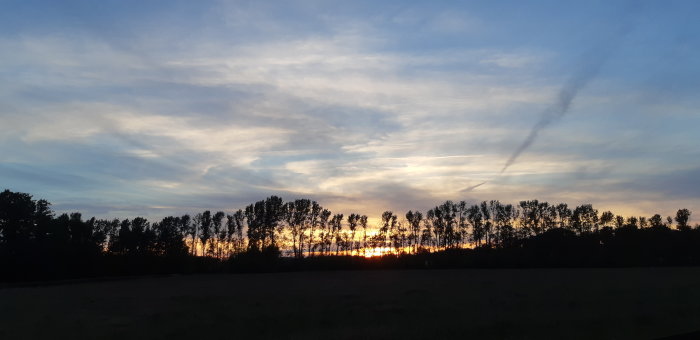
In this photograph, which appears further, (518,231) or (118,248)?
(518,231)

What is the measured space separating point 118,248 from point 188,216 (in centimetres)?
3548

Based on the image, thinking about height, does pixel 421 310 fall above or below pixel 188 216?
below

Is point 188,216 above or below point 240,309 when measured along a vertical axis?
above

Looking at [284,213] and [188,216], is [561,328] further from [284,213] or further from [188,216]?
[188,216]

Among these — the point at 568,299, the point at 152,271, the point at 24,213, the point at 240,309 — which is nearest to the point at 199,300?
the point at 240,309

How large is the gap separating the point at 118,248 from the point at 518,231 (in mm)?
81261

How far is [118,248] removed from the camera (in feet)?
246

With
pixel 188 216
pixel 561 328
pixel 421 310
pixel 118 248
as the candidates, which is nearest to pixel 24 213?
pixel 118 248

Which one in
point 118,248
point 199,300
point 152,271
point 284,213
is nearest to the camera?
point 199,300

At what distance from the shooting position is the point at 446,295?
25.6 m

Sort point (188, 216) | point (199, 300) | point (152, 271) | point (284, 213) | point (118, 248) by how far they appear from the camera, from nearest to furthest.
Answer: point (199, 300)
point (152, 271)
point (118, 248)
point (284, 213)
point (188, 216)

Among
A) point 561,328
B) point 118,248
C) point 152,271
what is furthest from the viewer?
point 118,248

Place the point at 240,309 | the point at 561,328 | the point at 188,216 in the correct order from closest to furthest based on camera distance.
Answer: the point at 561,328 → the point at 240,309 → the point at 188,216

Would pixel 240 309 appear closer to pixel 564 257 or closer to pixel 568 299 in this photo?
pixel 568 299
